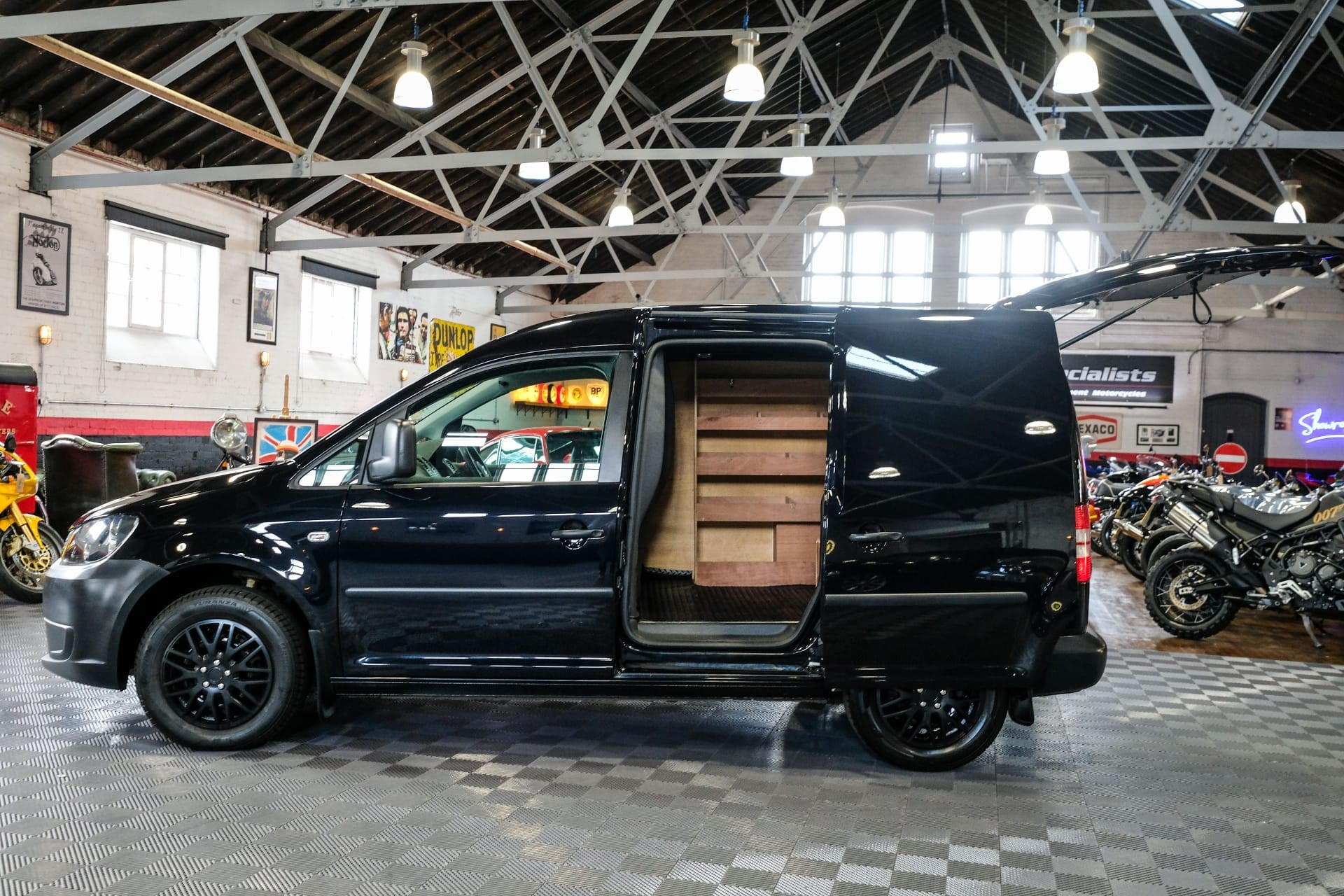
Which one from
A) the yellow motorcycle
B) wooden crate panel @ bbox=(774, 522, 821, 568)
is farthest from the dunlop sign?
wooden crate panel @ bbox=(774, 522, 821, 568)

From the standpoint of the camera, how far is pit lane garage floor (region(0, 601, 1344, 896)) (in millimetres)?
2605

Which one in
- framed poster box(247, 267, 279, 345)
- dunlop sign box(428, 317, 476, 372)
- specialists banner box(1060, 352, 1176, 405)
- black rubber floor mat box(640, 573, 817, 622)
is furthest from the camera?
specialists banner box(1060, 352, 1176, 405)

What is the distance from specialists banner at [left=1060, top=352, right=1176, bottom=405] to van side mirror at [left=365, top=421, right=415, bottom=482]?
19.2 meters

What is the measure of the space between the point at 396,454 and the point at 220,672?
3.24 feet

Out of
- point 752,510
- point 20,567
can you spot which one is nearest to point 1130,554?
point 752,510

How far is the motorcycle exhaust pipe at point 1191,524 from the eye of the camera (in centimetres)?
645

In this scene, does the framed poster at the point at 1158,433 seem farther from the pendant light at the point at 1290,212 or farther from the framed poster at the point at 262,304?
the framed poster at the point at 262,304

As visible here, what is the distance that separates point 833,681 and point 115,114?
30.4ft

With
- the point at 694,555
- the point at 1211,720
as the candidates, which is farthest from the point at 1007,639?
Answer: the point at 1211,720

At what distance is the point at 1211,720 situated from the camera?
4336 mm

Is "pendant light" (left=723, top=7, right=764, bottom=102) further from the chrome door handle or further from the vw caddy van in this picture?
the chrome door handle

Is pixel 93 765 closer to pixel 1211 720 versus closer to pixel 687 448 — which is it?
pixel 687 448

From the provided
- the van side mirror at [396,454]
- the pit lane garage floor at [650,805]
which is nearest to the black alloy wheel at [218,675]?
the pit lane garage floor at [650,805]

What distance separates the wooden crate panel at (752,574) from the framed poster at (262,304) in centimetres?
1031
